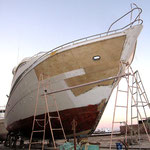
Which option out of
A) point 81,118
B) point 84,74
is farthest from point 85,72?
point 81,118

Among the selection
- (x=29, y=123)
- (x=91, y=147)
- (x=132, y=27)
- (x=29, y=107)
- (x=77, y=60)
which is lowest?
(x=91, y=147)

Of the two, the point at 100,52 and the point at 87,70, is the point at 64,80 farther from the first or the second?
the point at 100,52

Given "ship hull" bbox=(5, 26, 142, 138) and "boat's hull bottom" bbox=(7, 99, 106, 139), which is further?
"boat's hull bottom" bbox=(7, 99, 106, 139)

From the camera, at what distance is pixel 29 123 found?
894cm

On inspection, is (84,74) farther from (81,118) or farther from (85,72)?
(81,118)

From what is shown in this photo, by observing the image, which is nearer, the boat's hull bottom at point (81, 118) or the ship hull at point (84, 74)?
the ship hull at point (84, 74)

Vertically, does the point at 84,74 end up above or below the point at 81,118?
above

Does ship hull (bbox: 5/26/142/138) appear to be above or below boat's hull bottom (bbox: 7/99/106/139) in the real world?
above

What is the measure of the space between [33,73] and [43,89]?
1224 millimetres

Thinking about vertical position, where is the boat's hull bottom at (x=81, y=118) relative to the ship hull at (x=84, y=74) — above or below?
below

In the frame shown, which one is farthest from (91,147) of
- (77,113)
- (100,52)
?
(100,52)

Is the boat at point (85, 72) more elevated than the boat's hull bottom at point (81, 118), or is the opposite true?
the boat at point (85, 72)

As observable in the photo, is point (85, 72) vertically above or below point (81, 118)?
above

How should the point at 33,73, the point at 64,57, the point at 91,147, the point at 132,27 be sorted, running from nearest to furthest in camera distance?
the point at 91,147, the point at 132,27, the point at 64,57, the point at 33,73
